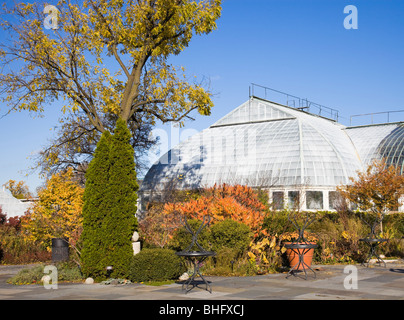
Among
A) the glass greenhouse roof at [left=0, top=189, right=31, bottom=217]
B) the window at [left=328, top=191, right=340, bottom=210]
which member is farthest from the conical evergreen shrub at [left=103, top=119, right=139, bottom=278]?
the window at [left=328, top=191, right=340, bottom=210]

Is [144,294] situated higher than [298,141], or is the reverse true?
[298,141]

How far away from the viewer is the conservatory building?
29.1 metres

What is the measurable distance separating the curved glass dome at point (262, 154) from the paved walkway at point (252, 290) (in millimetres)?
15099

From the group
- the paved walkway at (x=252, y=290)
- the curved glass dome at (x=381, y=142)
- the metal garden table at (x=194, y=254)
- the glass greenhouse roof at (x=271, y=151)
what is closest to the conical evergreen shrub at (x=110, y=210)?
the paved walkway at (x=252, y=290)

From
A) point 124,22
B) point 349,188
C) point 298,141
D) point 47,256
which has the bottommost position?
point 47,256

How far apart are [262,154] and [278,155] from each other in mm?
1403

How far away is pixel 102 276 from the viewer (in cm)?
1149

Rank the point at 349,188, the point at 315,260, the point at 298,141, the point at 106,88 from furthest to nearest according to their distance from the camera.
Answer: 1. the point at 298,141
2. the point at 349,188
3. the point at 106,88
4. the point at 315,260

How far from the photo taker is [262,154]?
107ft

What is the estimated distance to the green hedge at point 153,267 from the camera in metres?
11.3

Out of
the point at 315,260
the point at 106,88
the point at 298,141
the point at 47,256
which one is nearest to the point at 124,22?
the point at 106,88

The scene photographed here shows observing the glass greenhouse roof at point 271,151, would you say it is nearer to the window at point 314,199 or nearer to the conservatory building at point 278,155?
the conservatory building at point 278,155
